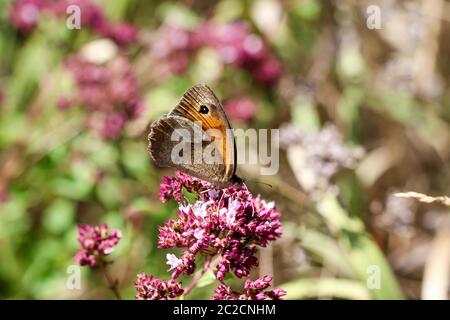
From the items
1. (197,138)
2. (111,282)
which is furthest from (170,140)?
(111,282)

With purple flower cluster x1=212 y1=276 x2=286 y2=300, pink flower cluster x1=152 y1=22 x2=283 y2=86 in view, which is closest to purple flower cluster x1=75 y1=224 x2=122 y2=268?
purple flower cluster x1=212 y1=276 x2=286 y2=300

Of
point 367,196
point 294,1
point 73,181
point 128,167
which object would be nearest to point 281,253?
point 367,196

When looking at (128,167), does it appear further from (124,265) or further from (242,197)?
(242,197)

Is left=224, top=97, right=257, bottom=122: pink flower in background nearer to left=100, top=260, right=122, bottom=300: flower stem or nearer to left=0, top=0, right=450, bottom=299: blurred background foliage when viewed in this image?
left=0, top=0, right=450, bottom=299: blurred background foliage

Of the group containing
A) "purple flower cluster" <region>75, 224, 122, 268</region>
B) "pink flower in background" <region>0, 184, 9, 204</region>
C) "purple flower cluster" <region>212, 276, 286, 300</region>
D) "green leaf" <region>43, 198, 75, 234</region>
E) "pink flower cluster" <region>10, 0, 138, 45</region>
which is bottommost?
"purple flower cluster" <region>212, 276, 286, 300</region>
